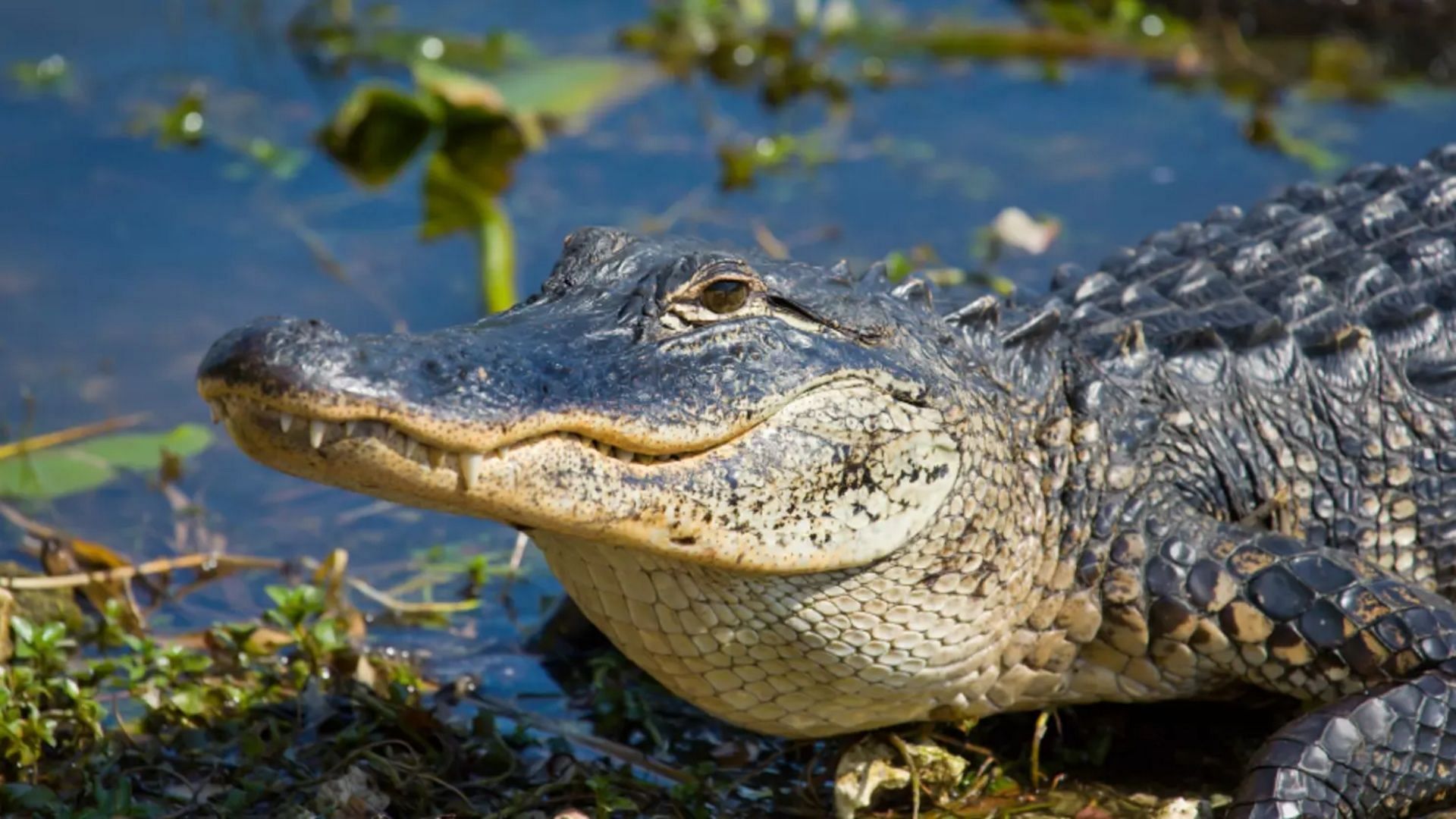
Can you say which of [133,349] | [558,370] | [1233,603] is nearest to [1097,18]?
[133,349]

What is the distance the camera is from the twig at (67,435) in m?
5.30

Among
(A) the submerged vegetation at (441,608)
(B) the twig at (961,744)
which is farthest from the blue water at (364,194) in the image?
(B) the twig at (961,744)

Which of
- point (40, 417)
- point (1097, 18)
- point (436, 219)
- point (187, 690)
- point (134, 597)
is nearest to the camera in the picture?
point (187, 690)

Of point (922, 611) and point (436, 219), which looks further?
point (436, 219)

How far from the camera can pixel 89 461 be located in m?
5.30

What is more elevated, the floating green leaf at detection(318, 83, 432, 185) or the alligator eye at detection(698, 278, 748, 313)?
the alligator eye at detection(698, 278, 748, 313)

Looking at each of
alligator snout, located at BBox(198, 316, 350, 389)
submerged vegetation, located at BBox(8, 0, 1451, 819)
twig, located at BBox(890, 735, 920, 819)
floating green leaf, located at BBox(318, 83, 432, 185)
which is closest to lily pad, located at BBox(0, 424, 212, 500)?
submerged vegetation, located at BBox(8, 0, 1451, 819)

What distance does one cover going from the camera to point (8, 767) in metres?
3.72

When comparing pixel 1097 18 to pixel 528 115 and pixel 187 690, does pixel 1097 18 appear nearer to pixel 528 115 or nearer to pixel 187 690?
pixel 528 115

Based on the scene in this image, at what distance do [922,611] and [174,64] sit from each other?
6.03 m

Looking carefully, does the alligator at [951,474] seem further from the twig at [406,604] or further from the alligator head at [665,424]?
the twig at [406,604]

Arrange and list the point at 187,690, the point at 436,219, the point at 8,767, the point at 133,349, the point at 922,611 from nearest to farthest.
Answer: the point at 922,611, the point at 8,767, the point at 187,690, the point at 133,349, the point at 436,219

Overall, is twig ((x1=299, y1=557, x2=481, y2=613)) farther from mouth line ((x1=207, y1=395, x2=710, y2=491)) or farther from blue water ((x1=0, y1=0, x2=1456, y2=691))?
mouth line ((x1=207, y1=395, x2=710, y2=491))

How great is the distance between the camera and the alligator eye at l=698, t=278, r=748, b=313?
10.7 feet
